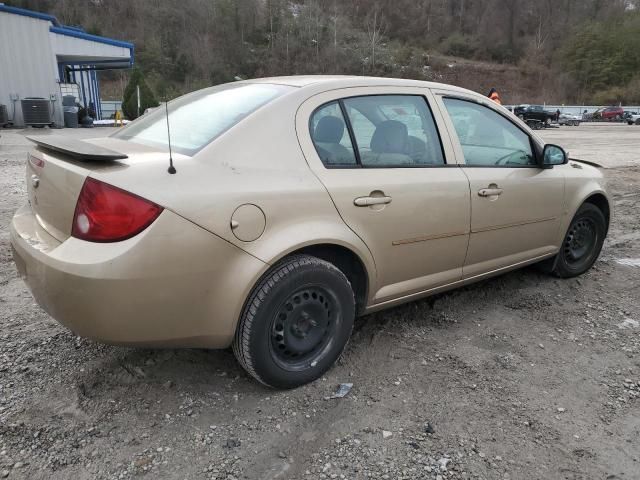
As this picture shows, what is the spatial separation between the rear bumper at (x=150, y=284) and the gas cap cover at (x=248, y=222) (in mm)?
77

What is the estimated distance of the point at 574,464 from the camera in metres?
2.27

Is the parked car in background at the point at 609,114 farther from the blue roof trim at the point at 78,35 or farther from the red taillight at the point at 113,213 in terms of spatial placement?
the red taillight at the point at 113,213

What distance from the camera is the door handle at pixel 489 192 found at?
132 inches

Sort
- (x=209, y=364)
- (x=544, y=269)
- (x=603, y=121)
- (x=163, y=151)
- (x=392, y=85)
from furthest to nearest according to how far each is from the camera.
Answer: (x=603, y=121) < (x=544, y=269) < (x=392, y=85) < (x=209, y=364) < (x=163, y=151)

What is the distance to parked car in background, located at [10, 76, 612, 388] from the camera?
2.21 metres

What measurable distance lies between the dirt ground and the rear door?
1.70 feet

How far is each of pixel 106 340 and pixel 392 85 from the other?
219cm

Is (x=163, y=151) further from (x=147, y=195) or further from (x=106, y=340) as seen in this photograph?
(x=106, y=340)

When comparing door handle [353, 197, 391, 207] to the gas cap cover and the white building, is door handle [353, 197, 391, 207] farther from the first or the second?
the white building

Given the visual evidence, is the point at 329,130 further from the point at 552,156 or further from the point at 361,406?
the point at 552,156

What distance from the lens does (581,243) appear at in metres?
4.52

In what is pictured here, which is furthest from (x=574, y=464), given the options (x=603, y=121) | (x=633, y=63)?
(x=633, y=63)

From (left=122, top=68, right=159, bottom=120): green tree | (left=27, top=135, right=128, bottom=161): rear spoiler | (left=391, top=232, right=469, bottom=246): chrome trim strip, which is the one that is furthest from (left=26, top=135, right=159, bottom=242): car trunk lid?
(left=122, top=68, right=159, bottom=120): green tree

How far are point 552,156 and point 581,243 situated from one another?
1073 millimetres
